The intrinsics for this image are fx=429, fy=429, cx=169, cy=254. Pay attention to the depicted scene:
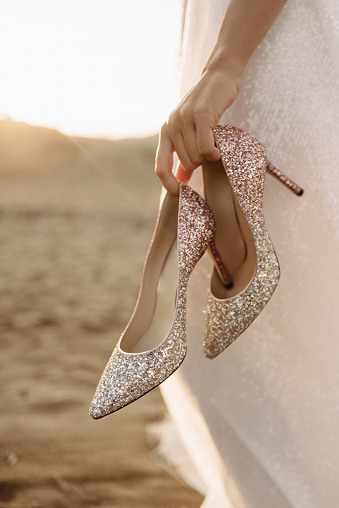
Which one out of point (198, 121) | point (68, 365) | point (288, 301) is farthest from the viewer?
point (68, 365)

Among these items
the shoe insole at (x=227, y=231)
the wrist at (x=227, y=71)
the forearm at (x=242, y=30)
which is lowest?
the shoe insole at (x=227, y=231)

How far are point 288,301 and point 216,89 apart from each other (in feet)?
1.36

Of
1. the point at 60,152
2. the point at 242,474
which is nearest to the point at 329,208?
the point at 242,474

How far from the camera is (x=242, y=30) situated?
0.71 metres

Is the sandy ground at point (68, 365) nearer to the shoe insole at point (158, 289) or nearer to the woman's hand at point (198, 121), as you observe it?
the shoe insole at point (158, 289)

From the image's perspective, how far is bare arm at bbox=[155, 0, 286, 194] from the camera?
27.3 inches

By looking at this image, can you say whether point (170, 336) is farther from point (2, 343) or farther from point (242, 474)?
point (2, 343)

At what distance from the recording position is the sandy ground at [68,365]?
3.97ft

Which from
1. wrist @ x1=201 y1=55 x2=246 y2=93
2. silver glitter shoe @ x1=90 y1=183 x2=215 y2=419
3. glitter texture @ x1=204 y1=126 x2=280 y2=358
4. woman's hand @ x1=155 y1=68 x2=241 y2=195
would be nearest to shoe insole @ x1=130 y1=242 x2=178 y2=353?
silver glitter shoe @ x1=90 y1=183 x2=215 y2=419

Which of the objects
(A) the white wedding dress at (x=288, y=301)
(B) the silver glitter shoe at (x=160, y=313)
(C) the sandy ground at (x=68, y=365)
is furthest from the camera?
(C) the sandy ground at (x=68, y=365)

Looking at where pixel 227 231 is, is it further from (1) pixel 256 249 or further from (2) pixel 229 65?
(2) pixel 229 65

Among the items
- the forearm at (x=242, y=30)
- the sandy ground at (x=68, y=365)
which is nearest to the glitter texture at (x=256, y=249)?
the forearm at (x=242, y=30)

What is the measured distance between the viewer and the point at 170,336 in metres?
0.66

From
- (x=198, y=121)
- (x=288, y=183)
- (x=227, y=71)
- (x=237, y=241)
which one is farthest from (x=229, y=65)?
(x=237, y=241)
